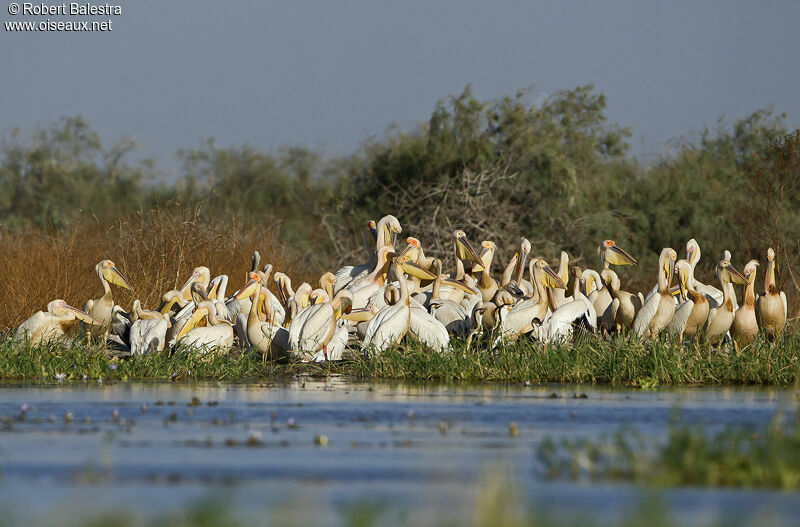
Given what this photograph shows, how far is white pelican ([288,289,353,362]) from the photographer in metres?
12.7

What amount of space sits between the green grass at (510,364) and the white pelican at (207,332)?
20cm

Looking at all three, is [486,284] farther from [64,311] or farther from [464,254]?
[64,311]

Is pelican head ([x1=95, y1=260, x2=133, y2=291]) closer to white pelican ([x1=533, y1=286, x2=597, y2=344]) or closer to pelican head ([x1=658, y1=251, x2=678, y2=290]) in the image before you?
white pelican ([x1=533, y1=286, x2=597, y2=344])

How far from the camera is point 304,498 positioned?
5.48 meters

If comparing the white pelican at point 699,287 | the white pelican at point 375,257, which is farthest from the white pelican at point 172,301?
the white pelican at point 699,287

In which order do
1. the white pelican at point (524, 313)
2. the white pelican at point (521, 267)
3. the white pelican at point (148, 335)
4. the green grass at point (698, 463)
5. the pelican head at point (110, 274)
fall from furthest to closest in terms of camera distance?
1. the white pelican at point (521, 267)
2. the pelican head at point (110, 274)
3. the white pelican at point (524, 313)
4. the white pelican at point (148, 335)
5. the green grass at point (698, 463)

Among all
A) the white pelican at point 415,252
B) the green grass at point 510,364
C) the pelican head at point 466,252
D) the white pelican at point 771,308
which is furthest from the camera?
the pelican head at point 466,252

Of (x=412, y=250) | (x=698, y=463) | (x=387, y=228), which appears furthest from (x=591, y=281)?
(x=698, y=463)

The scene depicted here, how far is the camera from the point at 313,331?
502 inches

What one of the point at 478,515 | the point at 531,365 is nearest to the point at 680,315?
the point at 531,365

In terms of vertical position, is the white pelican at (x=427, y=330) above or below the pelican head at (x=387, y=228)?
below

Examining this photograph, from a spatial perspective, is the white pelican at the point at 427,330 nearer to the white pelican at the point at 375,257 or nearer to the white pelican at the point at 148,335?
the white pelican at the point at 148,335

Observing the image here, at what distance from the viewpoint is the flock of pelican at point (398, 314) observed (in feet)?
42.1

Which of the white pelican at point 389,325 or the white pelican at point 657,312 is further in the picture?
the white pelican at point 657,312
